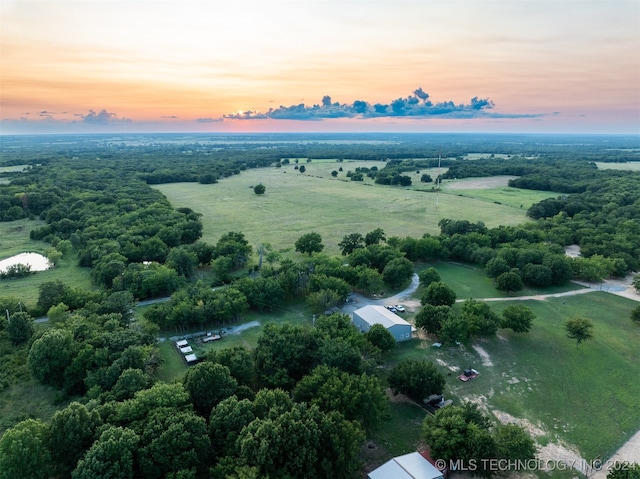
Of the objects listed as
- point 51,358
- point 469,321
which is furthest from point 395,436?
point 51,358

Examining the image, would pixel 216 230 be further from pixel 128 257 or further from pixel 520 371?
pixel 520 371

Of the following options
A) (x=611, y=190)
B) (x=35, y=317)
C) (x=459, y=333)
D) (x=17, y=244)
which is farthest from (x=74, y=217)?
(x=611, y=190)

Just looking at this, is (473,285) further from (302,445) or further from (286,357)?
(302,445)

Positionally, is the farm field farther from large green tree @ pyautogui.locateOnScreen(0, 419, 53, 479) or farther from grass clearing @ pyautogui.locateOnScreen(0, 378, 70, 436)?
large green tree @ pyautogui.locateOnScreen(0, 419, 53, 479)

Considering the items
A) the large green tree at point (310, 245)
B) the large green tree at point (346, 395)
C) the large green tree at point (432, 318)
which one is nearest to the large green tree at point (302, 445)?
the large green tree at point (346, 395)

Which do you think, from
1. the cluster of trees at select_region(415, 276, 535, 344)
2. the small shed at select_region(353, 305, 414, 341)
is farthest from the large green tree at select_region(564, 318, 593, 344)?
the small shed at select_region(353, 305, 414, 341)
